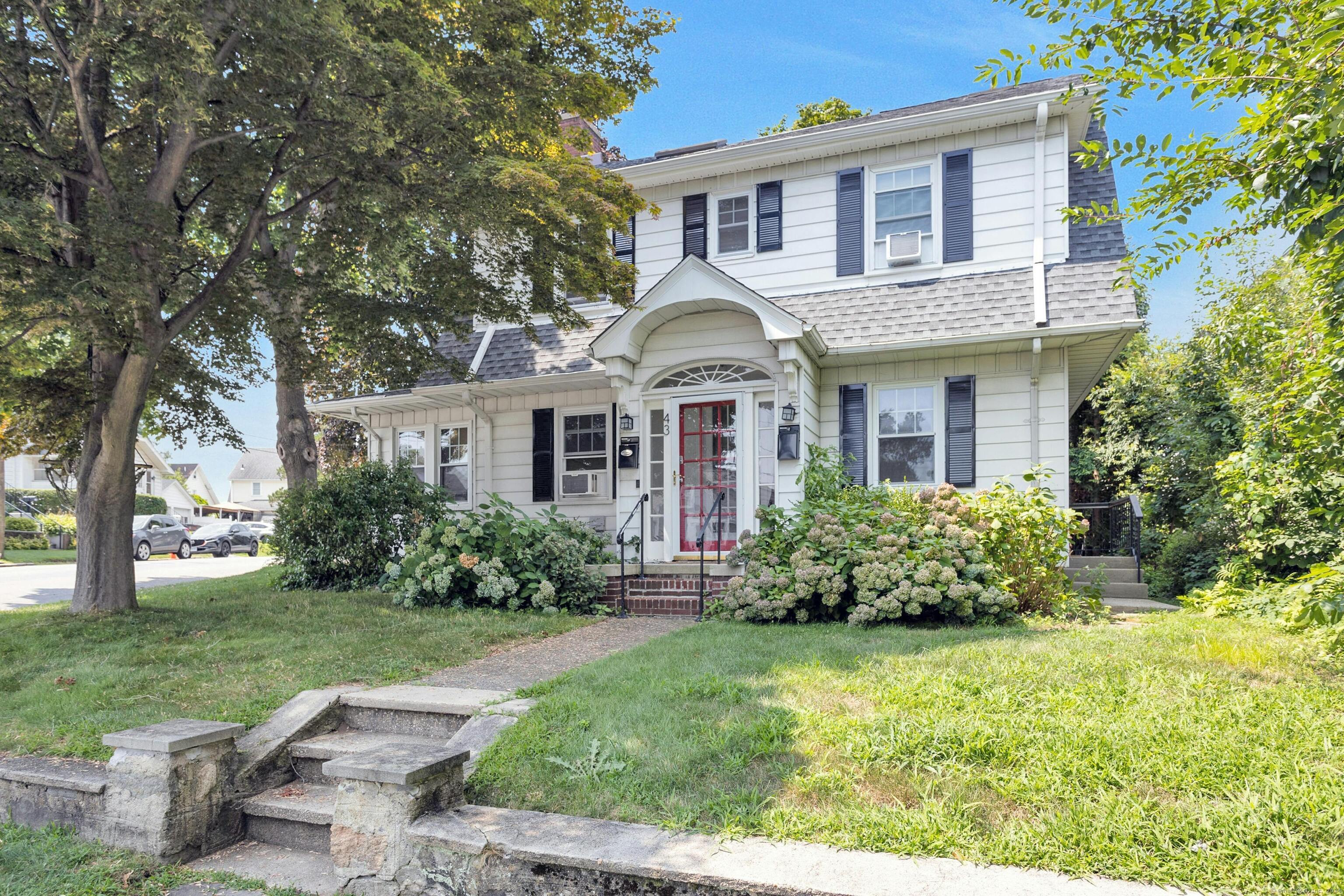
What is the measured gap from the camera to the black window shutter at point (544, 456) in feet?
39.5

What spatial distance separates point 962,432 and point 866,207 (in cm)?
330

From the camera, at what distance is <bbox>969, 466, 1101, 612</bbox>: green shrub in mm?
7496

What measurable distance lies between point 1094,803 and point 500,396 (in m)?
10.6

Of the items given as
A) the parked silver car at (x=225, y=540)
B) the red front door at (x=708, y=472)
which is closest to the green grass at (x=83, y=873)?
the red front door at (x=708, y=472)

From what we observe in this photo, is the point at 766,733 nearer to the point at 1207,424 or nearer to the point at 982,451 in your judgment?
the point at 982,451

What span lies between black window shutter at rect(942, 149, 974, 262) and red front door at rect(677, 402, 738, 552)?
3437 millimetres

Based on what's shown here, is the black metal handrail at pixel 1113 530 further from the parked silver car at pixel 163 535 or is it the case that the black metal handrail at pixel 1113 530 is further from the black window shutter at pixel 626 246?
the parked silver car at pixel 163 535

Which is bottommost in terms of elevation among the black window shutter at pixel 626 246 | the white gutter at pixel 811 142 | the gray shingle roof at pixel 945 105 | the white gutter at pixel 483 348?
the white gutter at pixel 483 348

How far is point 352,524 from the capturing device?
10.6 meters

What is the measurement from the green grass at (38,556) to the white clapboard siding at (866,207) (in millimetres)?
18242

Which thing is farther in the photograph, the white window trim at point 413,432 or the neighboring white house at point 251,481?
the neighboring white house at point 251,481

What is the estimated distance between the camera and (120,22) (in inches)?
243

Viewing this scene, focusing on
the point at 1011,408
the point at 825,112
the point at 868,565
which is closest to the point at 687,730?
the point at 868,565

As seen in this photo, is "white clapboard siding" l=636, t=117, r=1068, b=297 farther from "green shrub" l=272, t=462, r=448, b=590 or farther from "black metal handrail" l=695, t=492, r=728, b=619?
"green shrub" l=272, t=462, r=448, b=590
